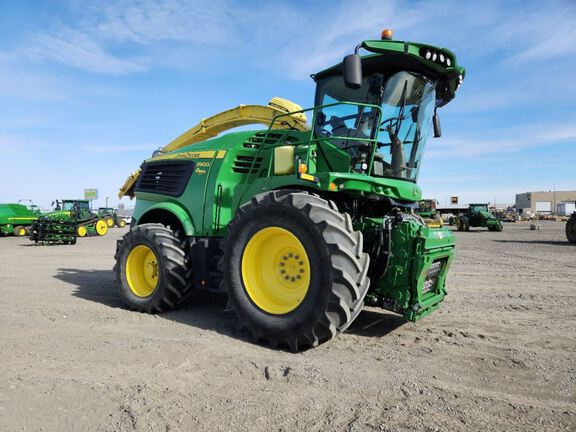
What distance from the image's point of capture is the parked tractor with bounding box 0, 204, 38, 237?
86.6 ft

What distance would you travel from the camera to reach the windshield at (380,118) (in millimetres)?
4703

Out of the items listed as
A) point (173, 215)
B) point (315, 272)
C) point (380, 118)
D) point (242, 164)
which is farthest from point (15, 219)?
point (315, 272)

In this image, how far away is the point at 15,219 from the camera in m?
26.7

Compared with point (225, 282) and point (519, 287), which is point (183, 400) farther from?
point (519, 287)

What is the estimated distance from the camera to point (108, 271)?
10.1 metres

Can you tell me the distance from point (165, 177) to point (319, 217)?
3.38m

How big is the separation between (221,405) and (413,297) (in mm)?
2214

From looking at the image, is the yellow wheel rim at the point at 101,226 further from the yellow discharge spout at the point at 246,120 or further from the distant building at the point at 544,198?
the distant building at the point at 544,198

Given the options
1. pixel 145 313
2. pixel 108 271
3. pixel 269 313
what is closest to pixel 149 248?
pixel 145 313

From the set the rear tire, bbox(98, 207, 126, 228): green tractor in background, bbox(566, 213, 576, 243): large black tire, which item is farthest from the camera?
bbox(98, 207, 126, 228): green tractor in background

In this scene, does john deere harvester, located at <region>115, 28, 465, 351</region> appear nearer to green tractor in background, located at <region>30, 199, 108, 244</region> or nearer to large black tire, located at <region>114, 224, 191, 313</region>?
large black tire, located at <region>114, 224, 191, 313</region>

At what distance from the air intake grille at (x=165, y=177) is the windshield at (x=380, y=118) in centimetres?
219

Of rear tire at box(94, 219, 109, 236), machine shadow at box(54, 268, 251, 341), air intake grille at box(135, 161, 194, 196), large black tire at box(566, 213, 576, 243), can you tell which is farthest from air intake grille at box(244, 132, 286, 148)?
rear tire at box(94, 219, 109, 236)

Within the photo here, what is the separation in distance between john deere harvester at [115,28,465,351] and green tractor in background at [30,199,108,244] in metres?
15.7
